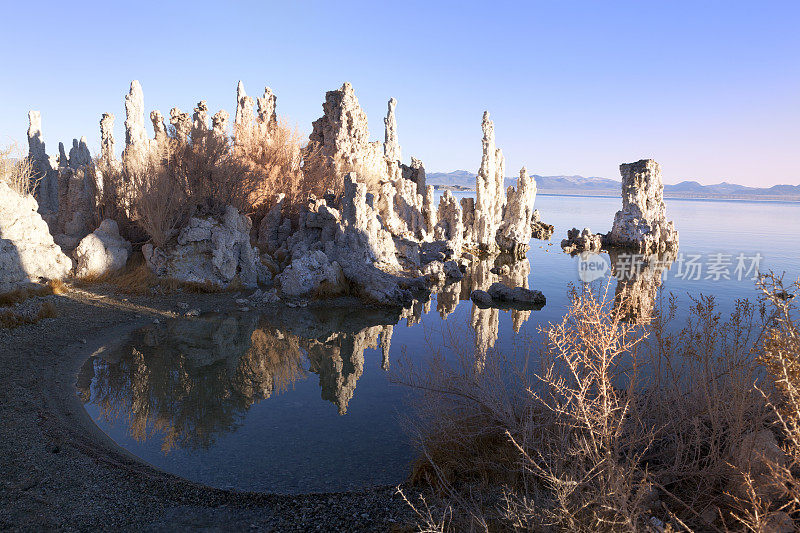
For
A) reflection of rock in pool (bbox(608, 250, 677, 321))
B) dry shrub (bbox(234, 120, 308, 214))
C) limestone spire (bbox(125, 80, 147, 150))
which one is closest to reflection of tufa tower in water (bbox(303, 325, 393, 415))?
reflection of rock in pool (bbox(608, 250, 677, 321))

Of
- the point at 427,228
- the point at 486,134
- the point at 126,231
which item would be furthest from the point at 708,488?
the point at 486,134

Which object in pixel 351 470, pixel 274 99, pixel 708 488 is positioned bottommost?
pixel 351 470

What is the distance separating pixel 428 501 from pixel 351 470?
1.67 metres

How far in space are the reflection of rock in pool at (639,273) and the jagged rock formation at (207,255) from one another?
14.2 m

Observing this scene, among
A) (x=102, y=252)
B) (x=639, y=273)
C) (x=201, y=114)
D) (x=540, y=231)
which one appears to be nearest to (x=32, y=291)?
(x=102, y=252)

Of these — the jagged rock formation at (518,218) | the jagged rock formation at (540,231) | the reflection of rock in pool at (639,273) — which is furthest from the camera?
the jagged rock formation at (540,231)

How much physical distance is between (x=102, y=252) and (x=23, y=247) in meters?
2.61

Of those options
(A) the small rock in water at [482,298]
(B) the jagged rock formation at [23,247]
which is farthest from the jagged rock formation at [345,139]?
(B) the jagged rock formation at [23,247]

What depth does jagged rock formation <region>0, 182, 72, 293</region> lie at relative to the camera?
1291 cm

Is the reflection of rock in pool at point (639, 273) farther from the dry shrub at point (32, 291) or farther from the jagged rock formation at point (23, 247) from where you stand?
the jagged rock formation at point (23, 247)

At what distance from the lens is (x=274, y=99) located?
119ft

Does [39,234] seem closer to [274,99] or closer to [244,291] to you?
[244,291]

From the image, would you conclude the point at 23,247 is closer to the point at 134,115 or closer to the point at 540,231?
the point at 134,115

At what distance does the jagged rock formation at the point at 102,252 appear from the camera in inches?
632
